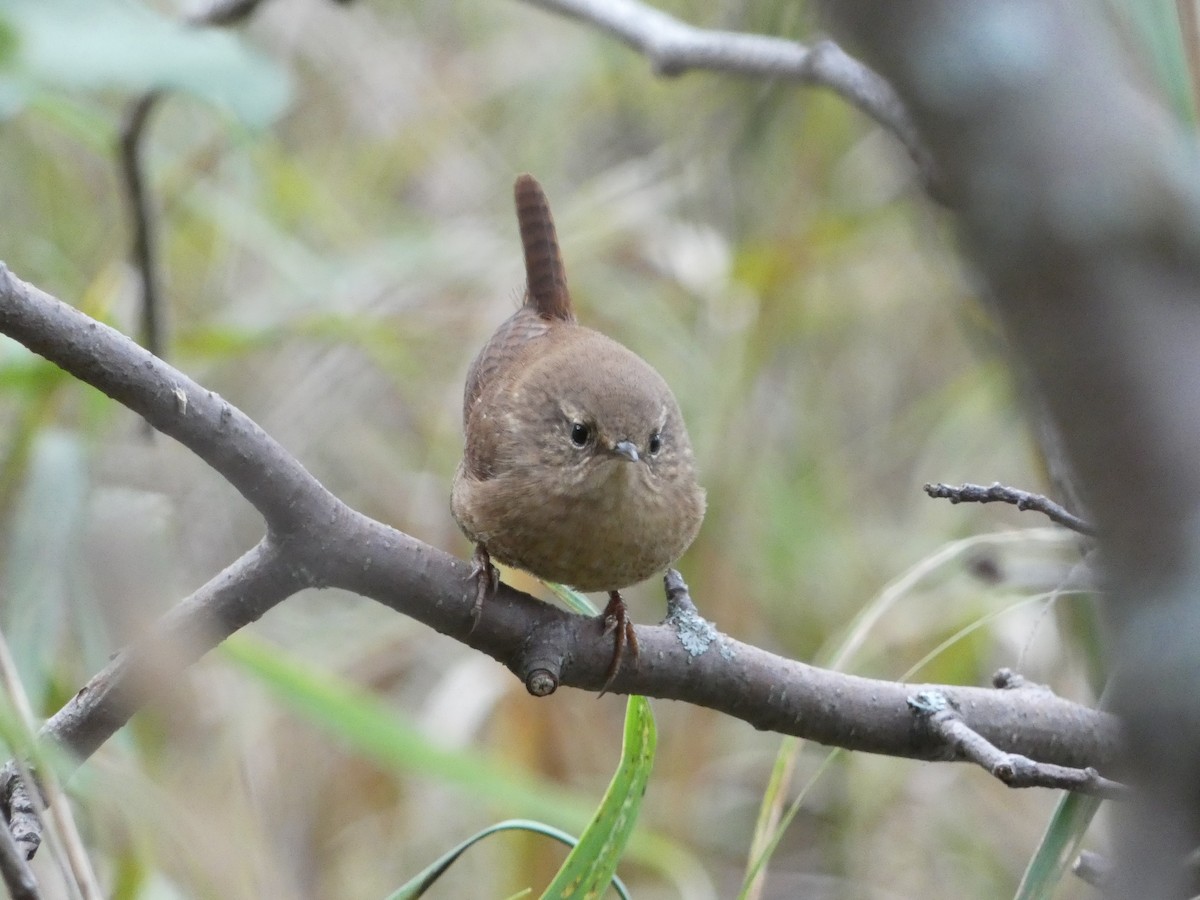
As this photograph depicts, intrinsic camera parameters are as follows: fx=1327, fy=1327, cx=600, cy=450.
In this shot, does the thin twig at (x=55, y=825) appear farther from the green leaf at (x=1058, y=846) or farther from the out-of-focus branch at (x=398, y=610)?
the green leaf at (x=1058, y=846)

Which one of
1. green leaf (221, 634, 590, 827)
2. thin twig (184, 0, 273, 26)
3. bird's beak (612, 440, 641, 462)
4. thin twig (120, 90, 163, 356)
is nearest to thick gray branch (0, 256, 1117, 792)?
bird's beak (612, 440, 641, 462)

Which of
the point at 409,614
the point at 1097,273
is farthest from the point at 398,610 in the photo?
the point at 1097,273

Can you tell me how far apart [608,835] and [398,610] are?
0.42 meters

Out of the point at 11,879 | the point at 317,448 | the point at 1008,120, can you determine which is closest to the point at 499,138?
the point at 317,448

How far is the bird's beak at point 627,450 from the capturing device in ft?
8.34

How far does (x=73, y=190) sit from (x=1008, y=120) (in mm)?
5197

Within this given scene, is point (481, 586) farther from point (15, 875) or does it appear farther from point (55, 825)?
point (15, 875)

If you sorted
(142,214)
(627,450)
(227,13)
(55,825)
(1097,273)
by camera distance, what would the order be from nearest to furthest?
(1097,273), (55,825), (627,450), (142,214), (227,13)

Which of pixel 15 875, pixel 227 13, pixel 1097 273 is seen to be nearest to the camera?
pixel 1097 273

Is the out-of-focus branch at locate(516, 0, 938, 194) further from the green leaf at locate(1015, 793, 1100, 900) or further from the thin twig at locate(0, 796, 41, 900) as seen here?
the thin twig at locate(0, 796, 41, 900)

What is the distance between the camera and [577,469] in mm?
2562

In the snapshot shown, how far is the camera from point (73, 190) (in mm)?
5156

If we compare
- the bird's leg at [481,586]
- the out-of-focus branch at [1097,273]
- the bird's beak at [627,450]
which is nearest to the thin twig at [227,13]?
the bird's beak at [627,450]

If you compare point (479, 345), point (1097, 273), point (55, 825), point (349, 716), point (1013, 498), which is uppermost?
point (1097, 273)
